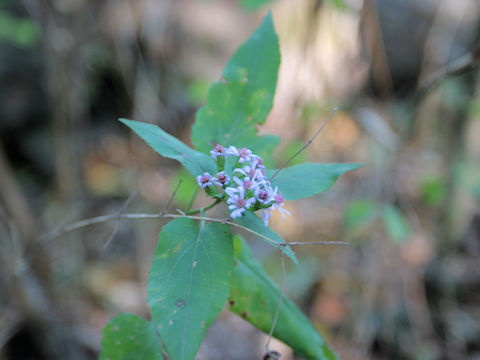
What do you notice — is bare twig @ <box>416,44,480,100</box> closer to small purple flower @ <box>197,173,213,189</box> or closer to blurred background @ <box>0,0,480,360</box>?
blurred background @ <box>0,0,480,360</box>

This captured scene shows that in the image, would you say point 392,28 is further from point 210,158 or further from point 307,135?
point 210,158

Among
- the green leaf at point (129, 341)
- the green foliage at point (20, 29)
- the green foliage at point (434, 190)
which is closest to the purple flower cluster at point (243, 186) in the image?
the green leaf at point (129, 341)

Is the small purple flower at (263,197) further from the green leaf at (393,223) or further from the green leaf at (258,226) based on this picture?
the green leaf at (393,223)

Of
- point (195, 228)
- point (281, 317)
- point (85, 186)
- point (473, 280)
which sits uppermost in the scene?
point (195, 228)

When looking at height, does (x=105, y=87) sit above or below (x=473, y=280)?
above

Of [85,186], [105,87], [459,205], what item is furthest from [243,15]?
[459,205]

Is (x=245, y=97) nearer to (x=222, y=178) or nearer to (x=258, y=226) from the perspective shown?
(x=222, y=178)
